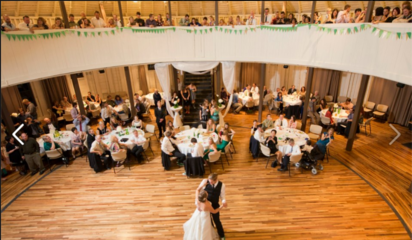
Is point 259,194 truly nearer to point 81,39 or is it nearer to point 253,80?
point 81,39

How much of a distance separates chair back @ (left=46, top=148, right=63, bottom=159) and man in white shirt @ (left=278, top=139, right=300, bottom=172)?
6.76m

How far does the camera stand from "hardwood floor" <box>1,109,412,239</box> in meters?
5.79

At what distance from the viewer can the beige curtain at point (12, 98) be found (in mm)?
10477

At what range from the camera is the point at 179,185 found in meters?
7.26

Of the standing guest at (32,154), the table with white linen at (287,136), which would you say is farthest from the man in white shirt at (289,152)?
the standing guest at (32,154)

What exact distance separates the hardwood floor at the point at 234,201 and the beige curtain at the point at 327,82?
187 inches

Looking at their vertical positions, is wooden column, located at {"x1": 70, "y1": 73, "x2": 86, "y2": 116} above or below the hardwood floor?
above

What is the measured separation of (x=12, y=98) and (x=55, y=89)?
1.80 metres

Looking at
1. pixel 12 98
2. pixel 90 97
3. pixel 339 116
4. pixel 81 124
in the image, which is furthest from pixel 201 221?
pixel 12 98

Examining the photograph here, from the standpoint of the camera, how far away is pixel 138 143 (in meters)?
8.17

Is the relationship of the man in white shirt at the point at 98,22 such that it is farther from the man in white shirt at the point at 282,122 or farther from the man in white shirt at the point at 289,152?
the man in white shirt at the point at 289,152

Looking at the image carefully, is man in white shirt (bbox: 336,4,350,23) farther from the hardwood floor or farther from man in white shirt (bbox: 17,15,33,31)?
man in white shirt (bbox: 17,15,33,31)

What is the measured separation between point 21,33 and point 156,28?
13.7 feet

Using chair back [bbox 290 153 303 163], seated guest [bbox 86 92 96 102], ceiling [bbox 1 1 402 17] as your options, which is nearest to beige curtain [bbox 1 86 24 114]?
seated guest [bbox 86 92 96 102]
